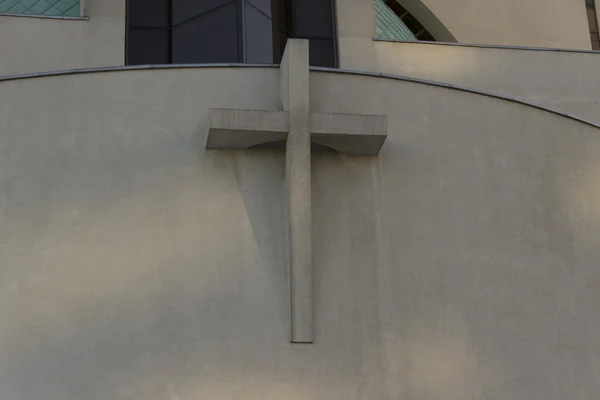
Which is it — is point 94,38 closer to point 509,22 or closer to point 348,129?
point 348,129

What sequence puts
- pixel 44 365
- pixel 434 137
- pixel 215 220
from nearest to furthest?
pixel 44 365, pixel 215 220, pixel 434 137

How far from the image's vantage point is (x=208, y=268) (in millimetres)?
10195

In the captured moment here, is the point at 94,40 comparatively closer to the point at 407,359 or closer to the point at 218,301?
the point at 218,301

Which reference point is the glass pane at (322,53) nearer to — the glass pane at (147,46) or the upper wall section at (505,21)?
the glass pane at (147,46)

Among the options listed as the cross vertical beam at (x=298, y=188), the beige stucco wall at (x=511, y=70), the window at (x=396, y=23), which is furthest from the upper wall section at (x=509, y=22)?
the cross vertical beam at (x=298, y=188)

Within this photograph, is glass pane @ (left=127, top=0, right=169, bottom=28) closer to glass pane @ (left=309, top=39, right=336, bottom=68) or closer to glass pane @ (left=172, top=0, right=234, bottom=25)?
glass pane @ (left=172, top=0, right=234, bottom=25)

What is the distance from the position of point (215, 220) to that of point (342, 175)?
1.51m

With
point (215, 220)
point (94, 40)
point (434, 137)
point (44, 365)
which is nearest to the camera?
point (44, 365)

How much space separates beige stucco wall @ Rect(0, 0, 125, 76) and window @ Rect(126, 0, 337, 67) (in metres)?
0.22

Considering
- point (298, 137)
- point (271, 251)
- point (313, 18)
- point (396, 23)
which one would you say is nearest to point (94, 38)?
point (313, 18)

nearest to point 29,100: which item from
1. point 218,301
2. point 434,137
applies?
point 218,301

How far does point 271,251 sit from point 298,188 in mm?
719

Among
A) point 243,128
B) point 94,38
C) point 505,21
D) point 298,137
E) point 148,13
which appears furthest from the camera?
point 505,21

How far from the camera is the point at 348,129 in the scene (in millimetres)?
10578
